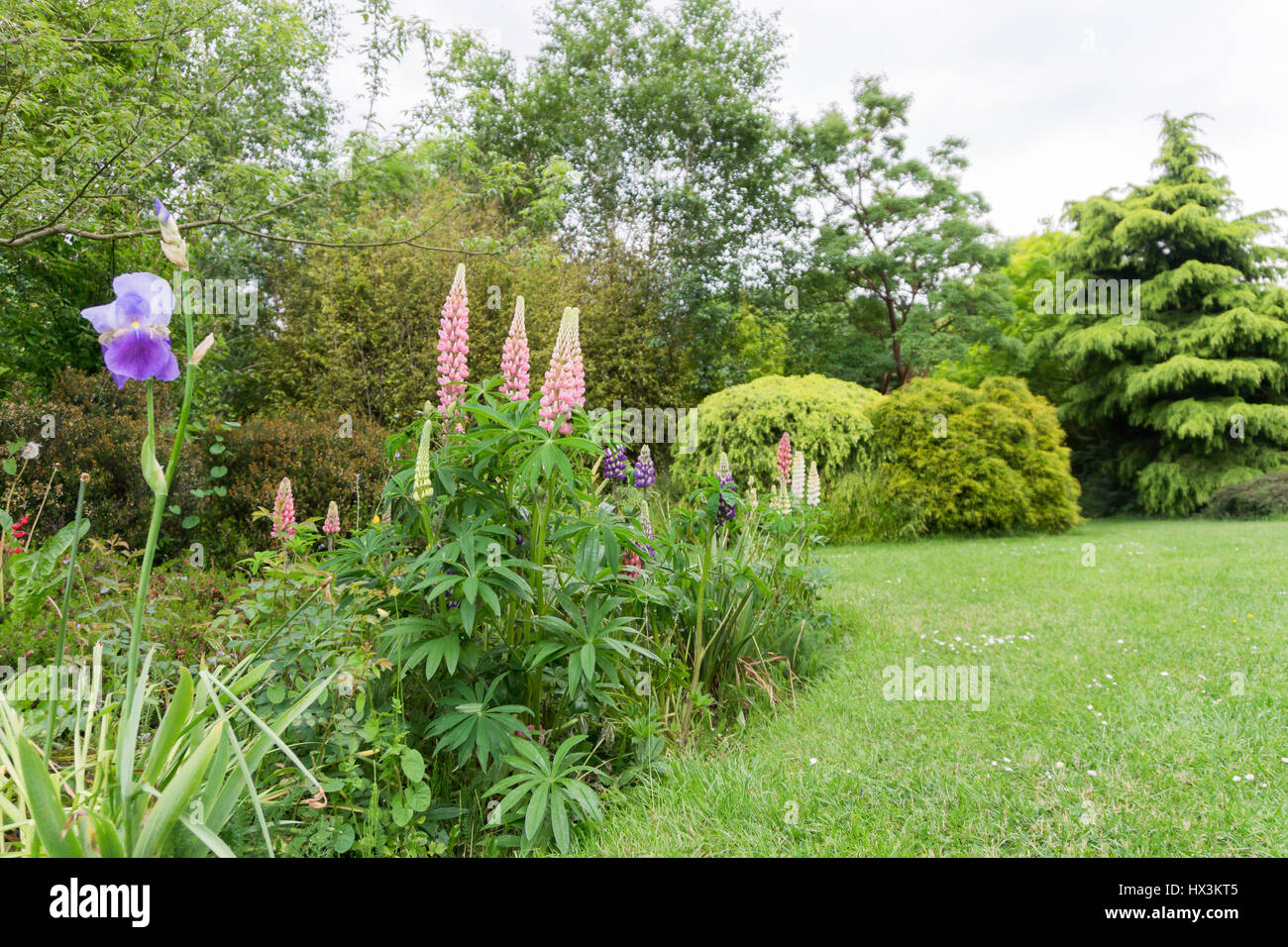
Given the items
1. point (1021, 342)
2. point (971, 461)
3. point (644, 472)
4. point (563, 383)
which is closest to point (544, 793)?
point (563, 383)

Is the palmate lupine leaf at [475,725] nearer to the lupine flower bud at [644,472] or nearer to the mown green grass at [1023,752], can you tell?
the mown green grass at [1023,752]

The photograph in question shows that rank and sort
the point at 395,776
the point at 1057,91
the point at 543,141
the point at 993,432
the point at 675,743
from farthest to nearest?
the point at 543,141 < the point at 993,432 < the point at 1057,91 < the point at 675,743 < the point at 395,776

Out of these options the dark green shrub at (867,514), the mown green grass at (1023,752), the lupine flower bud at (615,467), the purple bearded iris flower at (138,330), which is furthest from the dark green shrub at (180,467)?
the dark green shrub at (867,514)

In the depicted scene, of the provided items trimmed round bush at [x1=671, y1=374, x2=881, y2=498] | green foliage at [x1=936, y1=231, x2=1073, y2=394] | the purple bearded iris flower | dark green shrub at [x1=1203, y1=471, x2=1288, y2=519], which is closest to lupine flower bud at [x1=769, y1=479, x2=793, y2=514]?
the purple bearded iris flower

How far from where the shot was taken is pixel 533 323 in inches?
387

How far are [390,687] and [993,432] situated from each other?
899cm

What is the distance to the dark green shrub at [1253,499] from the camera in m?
10.8

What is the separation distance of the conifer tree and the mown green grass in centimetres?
1042

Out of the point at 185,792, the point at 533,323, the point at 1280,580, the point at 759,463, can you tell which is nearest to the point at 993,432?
the point at 759,463

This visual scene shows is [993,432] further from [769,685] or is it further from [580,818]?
[580,818]

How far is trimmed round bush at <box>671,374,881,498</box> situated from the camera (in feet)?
29.6

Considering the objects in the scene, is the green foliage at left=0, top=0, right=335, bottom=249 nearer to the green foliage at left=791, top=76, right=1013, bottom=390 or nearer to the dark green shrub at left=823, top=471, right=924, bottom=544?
the dark green shrub at left=823, top=471, right=924, bottom=544

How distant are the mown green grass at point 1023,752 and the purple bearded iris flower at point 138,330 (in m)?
1.62

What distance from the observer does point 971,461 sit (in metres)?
9.03
